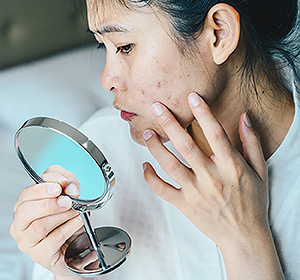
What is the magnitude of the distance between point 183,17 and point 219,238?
15.3 inches

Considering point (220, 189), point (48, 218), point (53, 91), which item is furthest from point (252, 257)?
point (53, 91)

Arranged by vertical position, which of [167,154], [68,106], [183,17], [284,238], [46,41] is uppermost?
[183,17]

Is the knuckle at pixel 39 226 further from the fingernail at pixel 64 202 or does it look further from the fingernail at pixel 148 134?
the fingernail at pixel 148 134

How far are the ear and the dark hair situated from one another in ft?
0.05

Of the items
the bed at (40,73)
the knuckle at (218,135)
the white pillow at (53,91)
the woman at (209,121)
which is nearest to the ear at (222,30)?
the woman at (209,121)

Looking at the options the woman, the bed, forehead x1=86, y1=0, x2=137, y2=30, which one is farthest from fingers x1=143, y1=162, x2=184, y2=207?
the bed

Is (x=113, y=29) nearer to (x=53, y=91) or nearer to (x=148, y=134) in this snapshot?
(x=148, y=134)

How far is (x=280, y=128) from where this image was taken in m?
0.90

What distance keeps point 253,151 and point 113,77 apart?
0.30m

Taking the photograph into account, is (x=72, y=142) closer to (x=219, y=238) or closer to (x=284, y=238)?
(x=219, y=238)

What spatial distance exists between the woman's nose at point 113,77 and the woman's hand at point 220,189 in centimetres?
7

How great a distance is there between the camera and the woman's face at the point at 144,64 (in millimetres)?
729

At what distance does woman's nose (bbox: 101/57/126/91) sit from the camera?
2.55 ft

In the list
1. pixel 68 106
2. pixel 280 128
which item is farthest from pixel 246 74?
pixel 68 106
